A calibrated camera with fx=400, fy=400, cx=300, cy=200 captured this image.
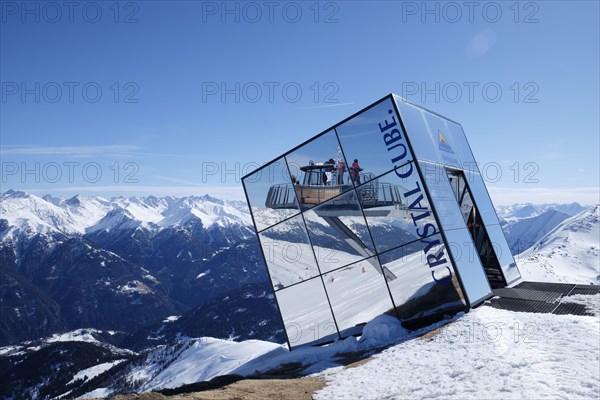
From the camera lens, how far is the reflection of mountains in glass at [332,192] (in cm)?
1700

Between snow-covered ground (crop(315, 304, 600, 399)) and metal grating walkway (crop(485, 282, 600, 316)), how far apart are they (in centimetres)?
142

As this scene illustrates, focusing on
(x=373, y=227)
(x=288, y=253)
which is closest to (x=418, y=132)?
(x=373, y=227)

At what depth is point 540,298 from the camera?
16.9 meters

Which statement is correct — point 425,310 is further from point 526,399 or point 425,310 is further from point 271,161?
point 271,161

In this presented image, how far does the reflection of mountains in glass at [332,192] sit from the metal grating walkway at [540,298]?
5.89 metres

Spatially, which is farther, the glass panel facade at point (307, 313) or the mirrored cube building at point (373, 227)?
the glass panel facade at point (307, 313)

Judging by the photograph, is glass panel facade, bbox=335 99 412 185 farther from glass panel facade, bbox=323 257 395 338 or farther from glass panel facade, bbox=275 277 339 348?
glass panel facade, bbox=275 277 339 348

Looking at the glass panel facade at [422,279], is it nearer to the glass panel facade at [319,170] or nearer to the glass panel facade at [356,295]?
the glass panel facade at [356,295]

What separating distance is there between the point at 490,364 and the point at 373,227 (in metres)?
8.11

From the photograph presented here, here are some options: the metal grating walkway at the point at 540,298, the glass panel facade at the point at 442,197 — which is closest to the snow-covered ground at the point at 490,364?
the metal grating walkway at the point at 540,298

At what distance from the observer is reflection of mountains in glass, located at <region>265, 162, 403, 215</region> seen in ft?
55.8

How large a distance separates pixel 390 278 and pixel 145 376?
16808cm

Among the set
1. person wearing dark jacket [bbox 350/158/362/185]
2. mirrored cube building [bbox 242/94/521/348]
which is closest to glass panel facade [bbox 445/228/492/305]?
mirrored cube building [bbox 242/94/521/348]

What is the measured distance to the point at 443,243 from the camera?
15359mm
